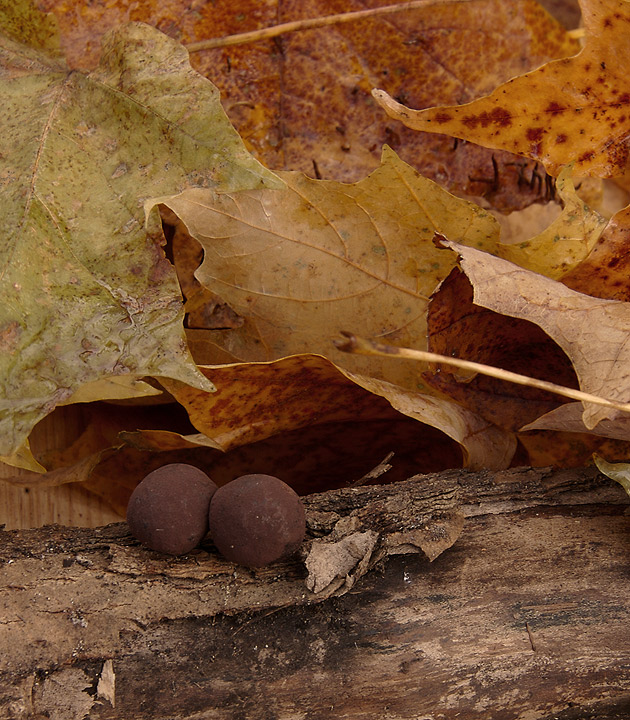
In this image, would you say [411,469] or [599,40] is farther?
[411,469]

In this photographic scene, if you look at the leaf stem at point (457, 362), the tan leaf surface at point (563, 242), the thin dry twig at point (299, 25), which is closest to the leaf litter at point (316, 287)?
the tan leaf surface at point (563, 242)

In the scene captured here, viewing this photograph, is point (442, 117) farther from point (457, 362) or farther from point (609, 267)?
point (457, 362)

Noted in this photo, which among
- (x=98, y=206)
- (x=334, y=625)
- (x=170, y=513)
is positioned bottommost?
(x=334, y=625)

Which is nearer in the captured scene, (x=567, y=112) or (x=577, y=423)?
(x=577, y=423)

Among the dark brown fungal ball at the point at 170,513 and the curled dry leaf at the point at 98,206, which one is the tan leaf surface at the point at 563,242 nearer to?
the curled dry leaf at the point at 98,206

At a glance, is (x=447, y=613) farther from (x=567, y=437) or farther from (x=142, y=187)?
(x=142, y=187)

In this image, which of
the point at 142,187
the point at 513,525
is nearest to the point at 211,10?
the point at 142,187

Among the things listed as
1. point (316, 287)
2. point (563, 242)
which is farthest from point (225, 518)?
point (563, 242)

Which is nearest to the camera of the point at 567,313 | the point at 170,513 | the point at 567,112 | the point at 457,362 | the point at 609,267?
the point at 457,362
